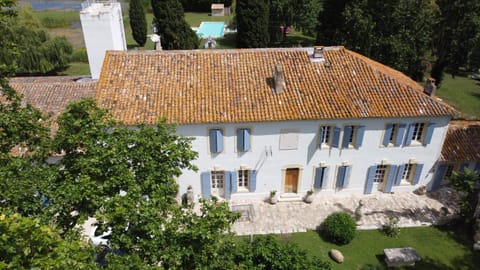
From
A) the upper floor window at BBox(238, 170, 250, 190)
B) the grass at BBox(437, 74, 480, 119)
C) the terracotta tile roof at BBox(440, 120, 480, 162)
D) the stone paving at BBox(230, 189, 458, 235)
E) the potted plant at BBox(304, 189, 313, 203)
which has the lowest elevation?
the stone paving at BBox(230, 189, 458, 235)

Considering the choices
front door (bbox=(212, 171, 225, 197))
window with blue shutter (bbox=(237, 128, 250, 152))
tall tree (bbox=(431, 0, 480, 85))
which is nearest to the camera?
window with blue shutter (bbox=(237, 128, 250, 152))

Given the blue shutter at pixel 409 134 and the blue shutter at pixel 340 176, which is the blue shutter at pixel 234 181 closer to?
the blue shutter at pixel 340 176

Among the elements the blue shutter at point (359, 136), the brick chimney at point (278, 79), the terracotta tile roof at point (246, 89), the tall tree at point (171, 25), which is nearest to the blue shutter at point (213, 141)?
the terracotta tile roof at point (246, 89)

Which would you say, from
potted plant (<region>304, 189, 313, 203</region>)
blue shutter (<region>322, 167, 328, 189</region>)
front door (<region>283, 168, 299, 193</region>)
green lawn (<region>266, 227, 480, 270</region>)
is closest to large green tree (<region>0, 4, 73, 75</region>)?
front door (<region>283, 168, 299, 193</region>)

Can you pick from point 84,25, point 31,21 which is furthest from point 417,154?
point 31,21

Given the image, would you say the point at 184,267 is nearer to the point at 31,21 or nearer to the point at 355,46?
the point at 355,46

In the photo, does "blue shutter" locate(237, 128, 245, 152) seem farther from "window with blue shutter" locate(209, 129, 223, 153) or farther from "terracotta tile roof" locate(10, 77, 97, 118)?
"terracotta tile roof" locate(10, 77, 97, 118)

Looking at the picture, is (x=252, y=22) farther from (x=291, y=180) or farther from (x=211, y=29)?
(x=291, y=180)
